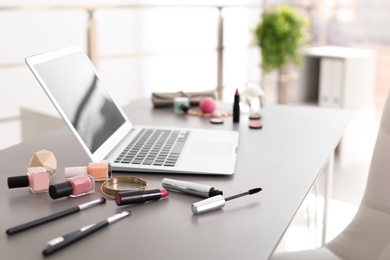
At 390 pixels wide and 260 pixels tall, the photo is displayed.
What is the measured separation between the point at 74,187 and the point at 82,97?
29 cm

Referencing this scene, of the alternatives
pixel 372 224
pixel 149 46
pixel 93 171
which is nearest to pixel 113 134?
pixel 93 171

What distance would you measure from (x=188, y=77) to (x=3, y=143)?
1548 millimetres

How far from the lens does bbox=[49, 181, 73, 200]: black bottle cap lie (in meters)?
0.97

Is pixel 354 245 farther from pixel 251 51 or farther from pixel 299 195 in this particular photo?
pixel 251 51

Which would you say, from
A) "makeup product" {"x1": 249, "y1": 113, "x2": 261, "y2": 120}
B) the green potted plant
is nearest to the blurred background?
the green potted plant

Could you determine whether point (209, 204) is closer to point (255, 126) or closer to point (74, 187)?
point (74, 187)

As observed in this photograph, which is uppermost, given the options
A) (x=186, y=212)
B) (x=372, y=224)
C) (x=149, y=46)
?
(x=149, y=46)

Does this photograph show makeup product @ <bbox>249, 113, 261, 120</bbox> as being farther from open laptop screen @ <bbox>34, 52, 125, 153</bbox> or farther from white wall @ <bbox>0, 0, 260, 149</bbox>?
white wall @ <bbox>0, 0, 260, 149</bbox>

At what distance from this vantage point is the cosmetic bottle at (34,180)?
1.00 m

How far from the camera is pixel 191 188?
1.00 meters

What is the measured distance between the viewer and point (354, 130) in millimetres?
3436

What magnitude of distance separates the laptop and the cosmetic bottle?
0.12m

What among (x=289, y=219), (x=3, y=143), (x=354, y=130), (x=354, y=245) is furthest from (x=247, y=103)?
(x=3, y=143)

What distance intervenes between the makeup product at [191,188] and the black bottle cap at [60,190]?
18 centimetres
